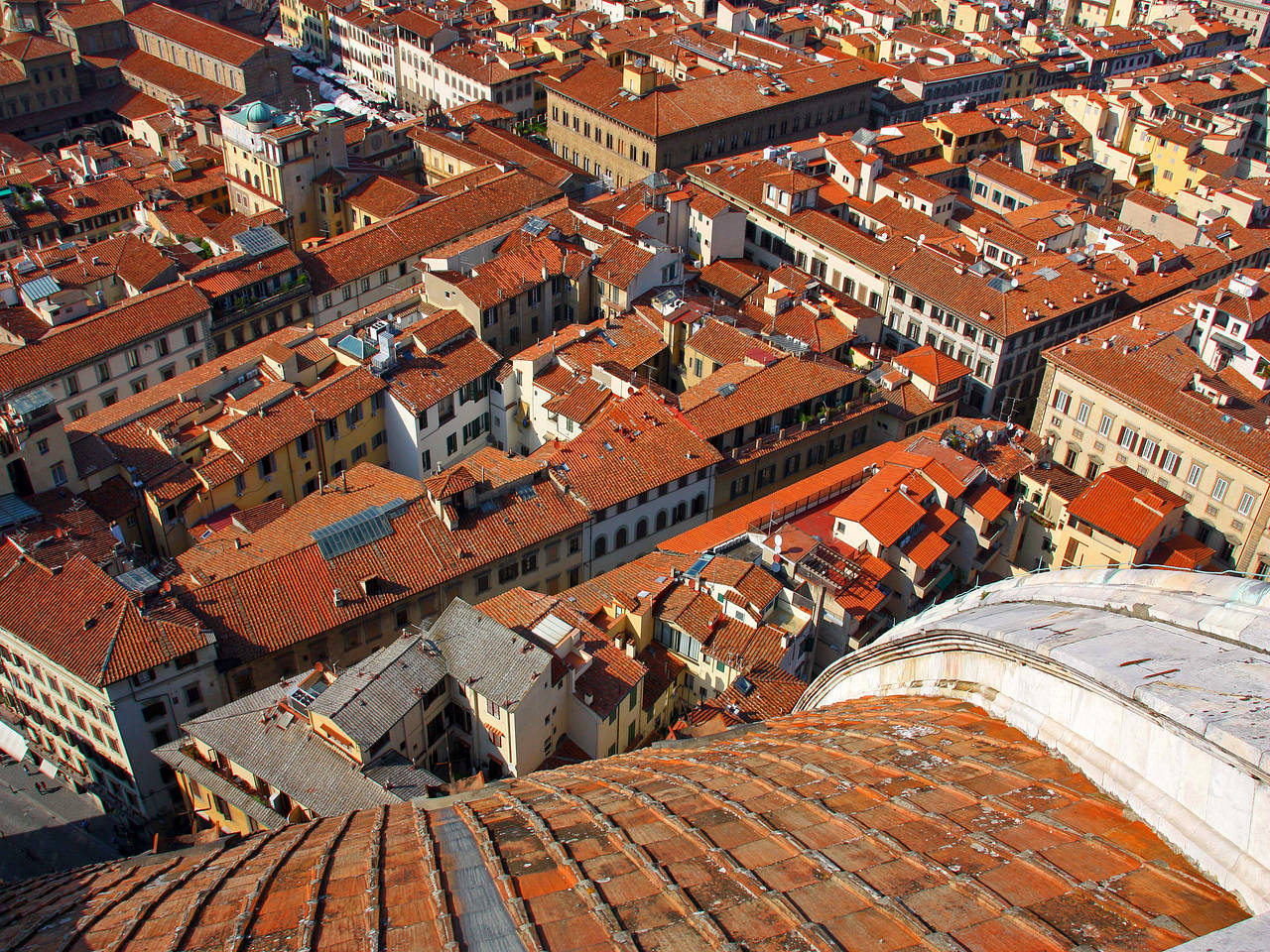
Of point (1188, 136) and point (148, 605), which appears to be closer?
point (148, 605)

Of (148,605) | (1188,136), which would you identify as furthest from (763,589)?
(1188,136)

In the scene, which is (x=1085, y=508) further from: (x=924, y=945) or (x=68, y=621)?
(x=68, y=621)

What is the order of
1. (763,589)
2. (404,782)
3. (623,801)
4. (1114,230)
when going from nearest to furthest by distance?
(623,801) → (404,782) → (763,589) → (1114,230)

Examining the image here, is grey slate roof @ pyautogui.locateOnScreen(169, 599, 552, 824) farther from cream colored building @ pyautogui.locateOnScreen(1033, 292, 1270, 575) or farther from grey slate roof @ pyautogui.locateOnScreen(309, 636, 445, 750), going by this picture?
cream colored building @ pyautogui.locateOnScreen(1033, 292, 1270, 575)

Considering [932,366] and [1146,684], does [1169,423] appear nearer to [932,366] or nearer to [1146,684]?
[932,366]

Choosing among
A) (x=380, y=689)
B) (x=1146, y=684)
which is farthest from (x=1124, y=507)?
(x=1146, y=684)
